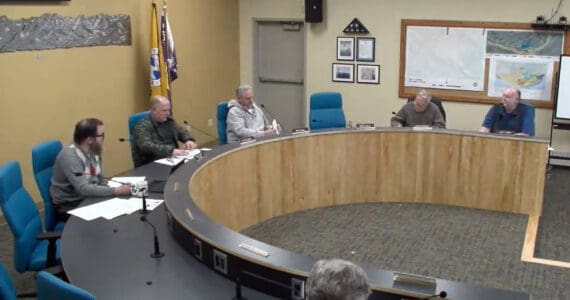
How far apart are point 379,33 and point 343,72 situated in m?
0.76

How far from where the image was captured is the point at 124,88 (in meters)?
7.30

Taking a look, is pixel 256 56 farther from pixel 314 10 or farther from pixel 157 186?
pixel 157 186

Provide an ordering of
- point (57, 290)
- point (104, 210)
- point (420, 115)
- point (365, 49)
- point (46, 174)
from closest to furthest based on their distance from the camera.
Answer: point (57, 290)
point (104, 210)
point (46, 174)
point (420, 115)
point (365, 49)

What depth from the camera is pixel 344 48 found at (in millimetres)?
8695

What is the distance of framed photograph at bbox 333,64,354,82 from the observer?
8727 mm

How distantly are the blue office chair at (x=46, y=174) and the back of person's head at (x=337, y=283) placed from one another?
2.86 metres

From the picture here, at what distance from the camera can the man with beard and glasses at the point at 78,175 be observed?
418 centimetres

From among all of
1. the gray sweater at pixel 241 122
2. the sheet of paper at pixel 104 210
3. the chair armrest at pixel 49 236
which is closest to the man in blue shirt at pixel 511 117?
the gray sweater at pixel 241 122

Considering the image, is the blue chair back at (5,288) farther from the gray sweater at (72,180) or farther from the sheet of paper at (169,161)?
the sheet of paper at (169,161)

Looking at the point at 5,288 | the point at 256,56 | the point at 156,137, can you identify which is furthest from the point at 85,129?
the point at 256,56

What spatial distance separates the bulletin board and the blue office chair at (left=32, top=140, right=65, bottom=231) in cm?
527

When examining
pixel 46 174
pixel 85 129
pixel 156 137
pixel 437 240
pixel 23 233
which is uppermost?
pixel 85 129

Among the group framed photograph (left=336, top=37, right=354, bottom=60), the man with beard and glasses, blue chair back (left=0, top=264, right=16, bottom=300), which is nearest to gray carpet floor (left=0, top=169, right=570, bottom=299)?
the man with beard and glasses

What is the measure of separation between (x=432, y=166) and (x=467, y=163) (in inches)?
13.2
